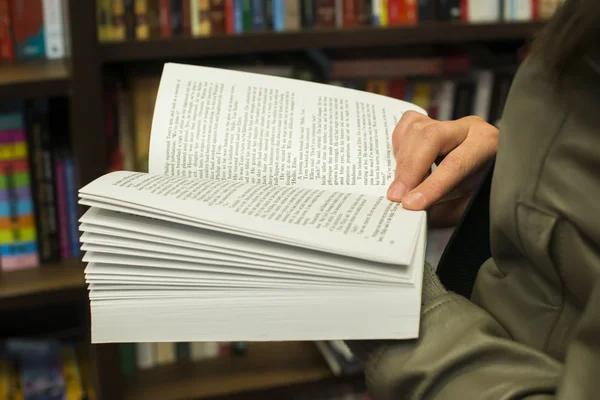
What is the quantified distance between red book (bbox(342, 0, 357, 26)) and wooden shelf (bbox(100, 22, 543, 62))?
47mm

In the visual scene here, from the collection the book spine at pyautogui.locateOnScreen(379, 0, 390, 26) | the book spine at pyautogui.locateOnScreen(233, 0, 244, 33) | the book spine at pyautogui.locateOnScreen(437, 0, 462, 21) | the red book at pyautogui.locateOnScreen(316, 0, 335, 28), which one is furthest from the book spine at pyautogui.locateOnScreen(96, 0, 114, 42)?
the book spine at pyautogui.locateOnScreen(437, 0, 462, 21)

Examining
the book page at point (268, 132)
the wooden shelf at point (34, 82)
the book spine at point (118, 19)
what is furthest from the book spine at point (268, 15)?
the book page at point (268, 132)

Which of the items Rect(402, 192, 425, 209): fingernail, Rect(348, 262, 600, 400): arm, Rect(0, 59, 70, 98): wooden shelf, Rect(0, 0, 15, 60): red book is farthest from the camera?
Rect(0, 0, 15, 60): red book

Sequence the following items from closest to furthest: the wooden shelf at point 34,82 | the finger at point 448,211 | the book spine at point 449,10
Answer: the finger at point 448,211
the wooden shelf at point 34,82
the book spine at point 449,10

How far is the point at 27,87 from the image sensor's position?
1041 mm

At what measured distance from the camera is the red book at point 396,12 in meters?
1.22

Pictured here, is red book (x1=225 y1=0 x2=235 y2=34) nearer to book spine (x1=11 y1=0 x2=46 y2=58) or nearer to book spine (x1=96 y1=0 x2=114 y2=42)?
book spine (x1=96 y1=0 x2=114 y2=42)

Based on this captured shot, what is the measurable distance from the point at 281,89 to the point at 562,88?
0.31 m

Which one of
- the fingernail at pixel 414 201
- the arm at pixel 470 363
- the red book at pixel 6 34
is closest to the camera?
the arm at pixel 470 363

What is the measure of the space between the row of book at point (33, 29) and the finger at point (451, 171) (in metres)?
0.78

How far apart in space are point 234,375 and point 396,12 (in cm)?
75

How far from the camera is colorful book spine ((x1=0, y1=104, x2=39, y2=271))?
3.67 feet

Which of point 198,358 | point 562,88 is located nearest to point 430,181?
point 562,88

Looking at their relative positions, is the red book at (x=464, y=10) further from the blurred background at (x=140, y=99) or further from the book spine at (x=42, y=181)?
the book spine at (x=42, y=181)
